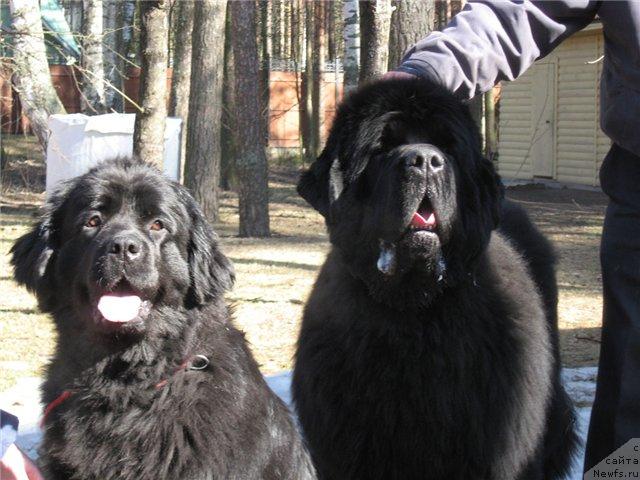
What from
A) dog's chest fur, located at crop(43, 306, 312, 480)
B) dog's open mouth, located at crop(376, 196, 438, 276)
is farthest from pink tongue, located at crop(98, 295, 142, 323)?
dog's open mouth, located at crop(376, 196, 438, 276)

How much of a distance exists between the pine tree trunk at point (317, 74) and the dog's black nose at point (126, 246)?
22.6 metres

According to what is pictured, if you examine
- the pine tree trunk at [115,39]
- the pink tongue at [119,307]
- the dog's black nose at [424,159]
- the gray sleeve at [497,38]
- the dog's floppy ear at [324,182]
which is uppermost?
the pine tree trunk at [115,39]

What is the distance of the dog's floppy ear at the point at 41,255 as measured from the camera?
3357 millimetres

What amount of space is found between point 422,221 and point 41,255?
1.46m

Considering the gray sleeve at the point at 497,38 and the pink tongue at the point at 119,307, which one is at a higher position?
the gray sleeve at the point at 497,38

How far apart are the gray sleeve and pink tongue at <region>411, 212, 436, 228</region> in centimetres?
56

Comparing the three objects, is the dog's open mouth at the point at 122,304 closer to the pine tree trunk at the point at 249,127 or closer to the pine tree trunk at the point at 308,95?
the pine tree trunk at the point at 249,127

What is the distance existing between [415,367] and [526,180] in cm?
1986

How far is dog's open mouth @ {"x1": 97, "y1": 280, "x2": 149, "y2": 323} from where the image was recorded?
3.15 meters

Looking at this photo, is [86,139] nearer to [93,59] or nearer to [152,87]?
[93,59]

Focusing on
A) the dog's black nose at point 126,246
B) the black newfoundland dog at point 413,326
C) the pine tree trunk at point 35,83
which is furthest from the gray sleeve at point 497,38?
the pine tree trunk at point 35,83

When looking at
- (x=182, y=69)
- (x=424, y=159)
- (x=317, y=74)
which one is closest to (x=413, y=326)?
(x=424, y=159)

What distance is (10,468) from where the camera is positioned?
2.38 m

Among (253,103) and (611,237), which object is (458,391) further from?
(253,103)
